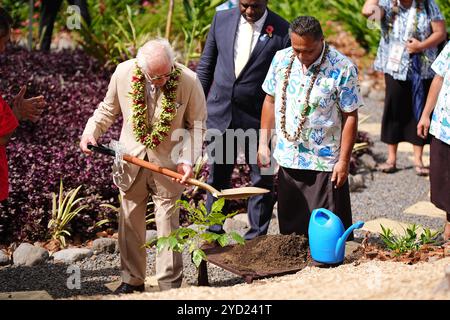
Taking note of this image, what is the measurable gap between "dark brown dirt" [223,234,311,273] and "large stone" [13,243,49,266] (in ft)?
4.41

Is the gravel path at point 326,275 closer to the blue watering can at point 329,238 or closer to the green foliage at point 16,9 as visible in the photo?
the blue watering can at point 329,238

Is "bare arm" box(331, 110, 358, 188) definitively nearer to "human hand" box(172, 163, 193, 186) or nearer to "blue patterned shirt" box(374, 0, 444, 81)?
"human hand" box(172, 163, 193, 186)

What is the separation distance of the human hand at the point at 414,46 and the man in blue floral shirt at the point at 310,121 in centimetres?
257

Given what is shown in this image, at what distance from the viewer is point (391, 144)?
8445 millimetres

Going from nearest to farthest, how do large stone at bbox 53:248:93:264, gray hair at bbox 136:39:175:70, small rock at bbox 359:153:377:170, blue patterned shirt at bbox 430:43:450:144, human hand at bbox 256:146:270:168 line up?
gray hair at bbox 136:39:175:70 → human hand at bbox 256:146:270:168 → blue patterned shirt at bbox 430:43:450:144 → large stone at bbox 53:248:93:264 → small rock at bbox 359:153:377:170

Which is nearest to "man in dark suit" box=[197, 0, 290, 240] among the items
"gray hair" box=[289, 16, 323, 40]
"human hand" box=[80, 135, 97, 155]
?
"gray hair" box=[289, 16, 323, 40]

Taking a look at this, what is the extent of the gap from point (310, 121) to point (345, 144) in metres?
0.26

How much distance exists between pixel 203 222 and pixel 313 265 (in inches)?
28.4

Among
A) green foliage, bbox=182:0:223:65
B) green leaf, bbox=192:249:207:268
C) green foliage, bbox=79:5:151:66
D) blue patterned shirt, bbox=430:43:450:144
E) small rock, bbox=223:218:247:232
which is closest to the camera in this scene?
green leaf, bbox=192:249:207:268

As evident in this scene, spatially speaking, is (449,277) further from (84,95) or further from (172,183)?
(84,95)

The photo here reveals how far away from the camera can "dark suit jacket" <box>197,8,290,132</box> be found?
6.15 m

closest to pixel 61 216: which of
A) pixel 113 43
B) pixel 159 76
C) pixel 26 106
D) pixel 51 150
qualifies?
pixel 51 150

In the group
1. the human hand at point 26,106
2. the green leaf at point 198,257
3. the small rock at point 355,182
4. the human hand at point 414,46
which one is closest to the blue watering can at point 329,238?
the green leaf at point 198,257

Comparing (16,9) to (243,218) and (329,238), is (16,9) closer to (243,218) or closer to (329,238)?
(243,218)
